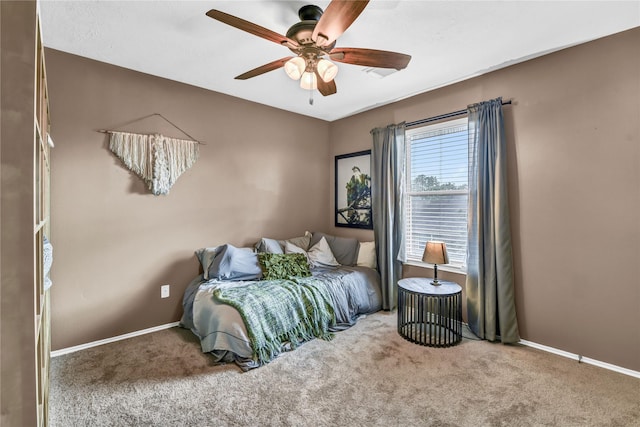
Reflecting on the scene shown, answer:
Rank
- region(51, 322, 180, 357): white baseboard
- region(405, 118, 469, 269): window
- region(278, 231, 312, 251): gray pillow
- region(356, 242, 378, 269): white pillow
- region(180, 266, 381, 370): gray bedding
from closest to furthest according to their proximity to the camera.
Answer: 1. region(180, 266, 381, 370): gray bedding
2. region(51, 322, 180, 357): white baseboard
3. region(405, 118, 469, 269): window
4. region(356, 242, 378, 269): white pillow
5. region(278, 231, 312, 251): gray pillow

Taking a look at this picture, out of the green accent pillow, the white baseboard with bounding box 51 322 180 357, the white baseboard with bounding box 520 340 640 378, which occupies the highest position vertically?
the green accent pillow

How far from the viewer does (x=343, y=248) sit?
3951 millimetres

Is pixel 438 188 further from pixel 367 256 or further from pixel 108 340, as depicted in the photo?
pixel 108 340

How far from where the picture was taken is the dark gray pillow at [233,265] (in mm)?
3092

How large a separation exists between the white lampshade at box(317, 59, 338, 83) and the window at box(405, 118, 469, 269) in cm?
173

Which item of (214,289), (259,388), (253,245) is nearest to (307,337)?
(259,388)

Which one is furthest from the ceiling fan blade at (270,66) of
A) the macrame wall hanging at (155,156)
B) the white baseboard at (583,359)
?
the white baseboard at (583,359)

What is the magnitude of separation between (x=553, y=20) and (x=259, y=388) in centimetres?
320

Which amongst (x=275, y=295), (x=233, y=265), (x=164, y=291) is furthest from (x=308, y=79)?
(x=164, y=291)

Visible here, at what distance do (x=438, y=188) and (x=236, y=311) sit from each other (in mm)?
2405

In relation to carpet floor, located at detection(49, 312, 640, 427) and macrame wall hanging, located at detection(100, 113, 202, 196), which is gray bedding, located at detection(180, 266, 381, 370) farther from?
macrame wall hanging, located at detection(100, 113, 202, 196)

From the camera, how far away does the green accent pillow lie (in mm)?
3246

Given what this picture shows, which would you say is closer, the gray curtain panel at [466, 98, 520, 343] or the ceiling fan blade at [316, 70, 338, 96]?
the ceiling fan blade at [316, 70, 338, 96]

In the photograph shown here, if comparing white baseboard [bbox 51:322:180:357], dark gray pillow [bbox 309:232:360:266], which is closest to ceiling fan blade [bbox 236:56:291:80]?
dark gray pillow [bbox 309:232:360:266]
